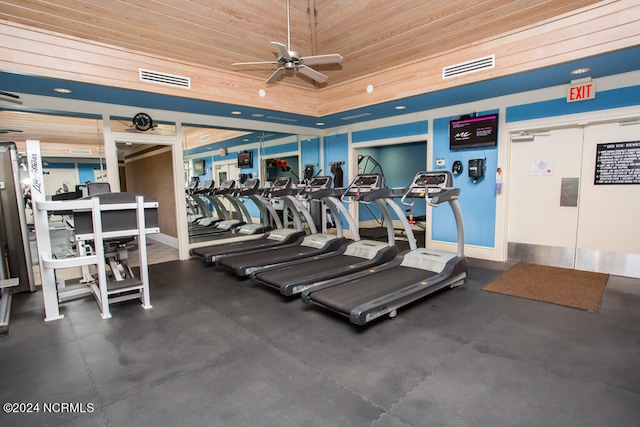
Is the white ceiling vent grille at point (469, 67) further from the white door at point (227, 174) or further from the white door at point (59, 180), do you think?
the white door at point (59, 180)

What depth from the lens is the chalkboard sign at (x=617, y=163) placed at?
4203 millimetres

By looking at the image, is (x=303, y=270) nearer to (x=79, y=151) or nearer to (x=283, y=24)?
(x=283, y=24)

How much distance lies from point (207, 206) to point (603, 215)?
7.57 meters

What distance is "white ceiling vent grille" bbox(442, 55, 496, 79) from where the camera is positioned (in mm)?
4082

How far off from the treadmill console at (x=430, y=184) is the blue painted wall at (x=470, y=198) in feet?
5.71

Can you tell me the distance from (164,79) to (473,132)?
5030mm

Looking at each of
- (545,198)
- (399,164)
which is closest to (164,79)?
(545,198)

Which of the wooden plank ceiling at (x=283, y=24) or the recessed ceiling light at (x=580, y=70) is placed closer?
the wooden plank ceiling at (x=283, y=24)

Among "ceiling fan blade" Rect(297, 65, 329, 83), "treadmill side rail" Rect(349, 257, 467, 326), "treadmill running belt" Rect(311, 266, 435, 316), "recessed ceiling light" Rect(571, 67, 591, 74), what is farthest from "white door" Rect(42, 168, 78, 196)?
"recessed ceiling light" Rect(571, 67, 591, 74)

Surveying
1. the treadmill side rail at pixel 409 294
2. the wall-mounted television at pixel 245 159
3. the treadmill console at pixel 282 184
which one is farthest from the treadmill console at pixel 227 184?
the treadmill side rail at pixel 409 294

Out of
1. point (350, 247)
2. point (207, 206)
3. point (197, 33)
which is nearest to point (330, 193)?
point (350, 247)

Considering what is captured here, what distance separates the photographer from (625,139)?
4.25 m

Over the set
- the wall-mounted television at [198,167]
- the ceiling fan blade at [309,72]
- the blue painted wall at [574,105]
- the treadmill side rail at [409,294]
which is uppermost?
the ceiling fan blade at [309,72]

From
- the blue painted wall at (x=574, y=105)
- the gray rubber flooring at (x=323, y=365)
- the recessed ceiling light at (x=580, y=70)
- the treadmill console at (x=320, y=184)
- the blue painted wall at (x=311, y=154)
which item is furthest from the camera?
the blue painted wall at (x=311, y=154)
